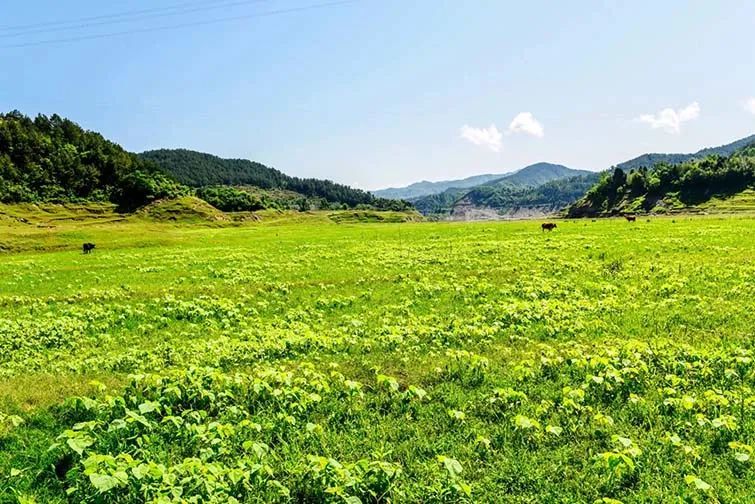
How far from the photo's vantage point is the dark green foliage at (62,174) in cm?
15438

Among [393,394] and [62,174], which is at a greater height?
[62,174]

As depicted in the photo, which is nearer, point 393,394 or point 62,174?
point 393,394

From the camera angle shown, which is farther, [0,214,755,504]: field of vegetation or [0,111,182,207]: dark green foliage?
[0,111,182,207]: dark green foliage

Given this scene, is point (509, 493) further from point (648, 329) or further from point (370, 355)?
point (648, 329)

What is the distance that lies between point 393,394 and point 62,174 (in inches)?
8244

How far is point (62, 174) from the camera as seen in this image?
7023 inches

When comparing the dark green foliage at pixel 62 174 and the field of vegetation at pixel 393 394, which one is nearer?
the field of vegetation at pixel 393 394

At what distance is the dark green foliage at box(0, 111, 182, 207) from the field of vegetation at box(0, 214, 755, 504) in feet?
486

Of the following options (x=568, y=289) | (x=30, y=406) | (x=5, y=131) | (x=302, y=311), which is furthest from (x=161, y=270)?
(x=5, y=131)

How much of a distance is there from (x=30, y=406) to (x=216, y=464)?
21.7 ft

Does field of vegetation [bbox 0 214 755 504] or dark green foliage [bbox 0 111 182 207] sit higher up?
dark green foliage [bbox 0 111 182 207]

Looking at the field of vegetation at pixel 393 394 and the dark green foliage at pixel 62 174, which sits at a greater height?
the dark green foliage at pixel 62 174

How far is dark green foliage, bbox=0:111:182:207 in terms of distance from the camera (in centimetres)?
15438

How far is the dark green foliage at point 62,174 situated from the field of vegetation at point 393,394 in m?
148
